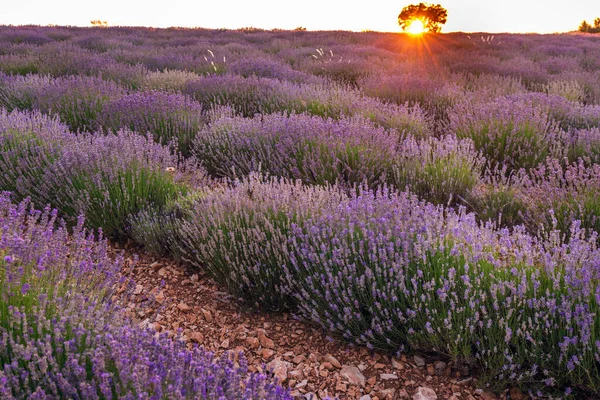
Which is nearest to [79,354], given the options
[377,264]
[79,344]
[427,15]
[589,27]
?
[79,344]

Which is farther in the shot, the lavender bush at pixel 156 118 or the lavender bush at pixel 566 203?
the lavender bush at pixel 156 118

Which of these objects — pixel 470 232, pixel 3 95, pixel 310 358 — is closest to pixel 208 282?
pixel 310 358

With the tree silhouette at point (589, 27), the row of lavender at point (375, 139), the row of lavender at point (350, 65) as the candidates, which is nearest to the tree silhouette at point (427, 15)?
the tree silhouette at point (589, 27)

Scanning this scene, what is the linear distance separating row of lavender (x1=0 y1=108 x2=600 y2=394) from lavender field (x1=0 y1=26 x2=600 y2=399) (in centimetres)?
2

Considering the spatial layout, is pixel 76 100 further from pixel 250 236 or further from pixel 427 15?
pixel 427 15

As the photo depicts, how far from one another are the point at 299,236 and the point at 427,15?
36.5 meters

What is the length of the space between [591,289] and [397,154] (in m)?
2.39

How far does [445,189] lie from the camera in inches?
158

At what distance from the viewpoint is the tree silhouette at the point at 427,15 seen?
114ft

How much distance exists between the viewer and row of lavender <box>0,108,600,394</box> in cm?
214

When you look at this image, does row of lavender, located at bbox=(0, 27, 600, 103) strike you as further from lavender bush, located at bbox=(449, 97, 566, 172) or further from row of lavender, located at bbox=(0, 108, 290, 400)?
row of lavender, located at bbox=(0, 108, 290, 400)

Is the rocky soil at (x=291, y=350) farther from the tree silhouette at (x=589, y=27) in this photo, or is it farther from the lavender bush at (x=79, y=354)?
the tree silhouette at (x=589, y=27)

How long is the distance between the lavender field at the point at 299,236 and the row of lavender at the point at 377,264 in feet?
0.06

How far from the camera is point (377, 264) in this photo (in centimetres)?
258
